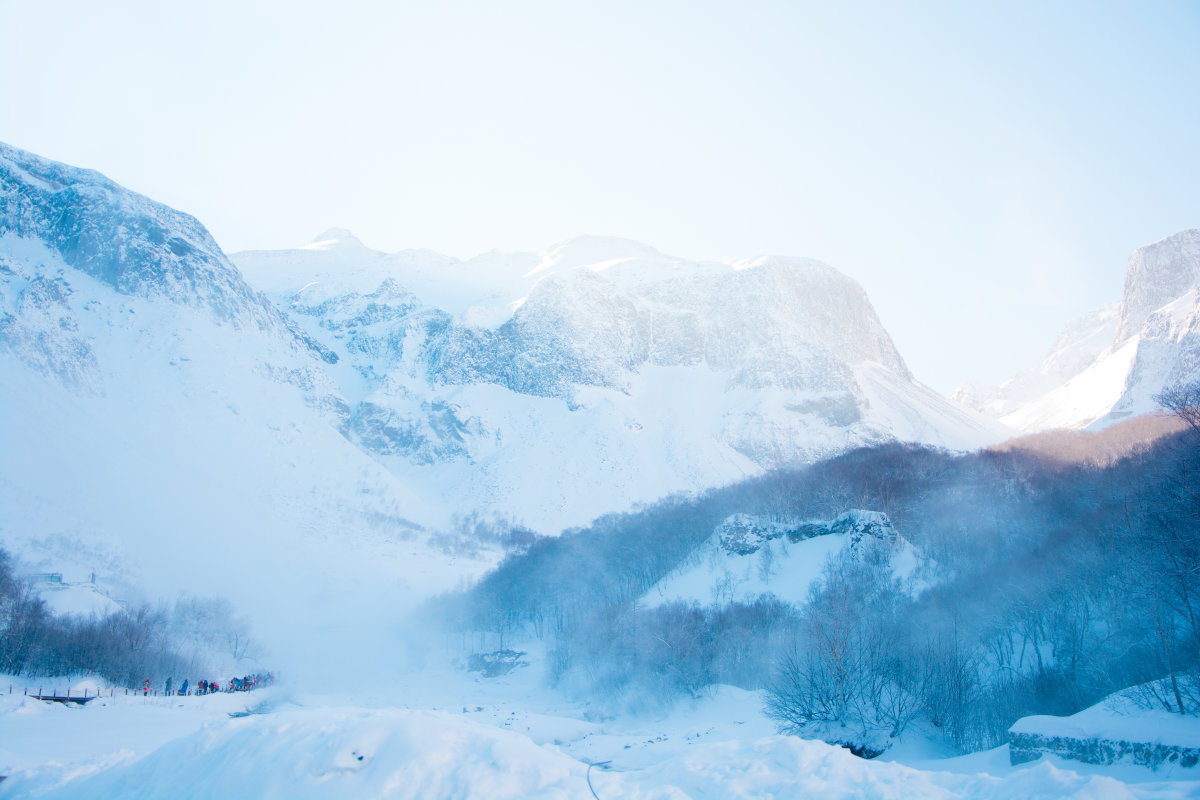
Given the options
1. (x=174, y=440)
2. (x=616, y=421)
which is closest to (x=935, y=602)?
(x=174, y=440)

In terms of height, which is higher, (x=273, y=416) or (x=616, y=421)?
(x=616, y=421)

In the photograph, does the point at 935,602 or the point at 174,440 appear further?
the point at 174,440

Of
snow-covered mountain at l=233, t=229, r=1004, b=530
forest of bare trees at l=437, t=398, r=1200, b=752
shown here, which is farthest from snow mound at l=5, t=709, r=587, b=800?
snow-covered mountain at l=233, t=229, r=1004, b=530

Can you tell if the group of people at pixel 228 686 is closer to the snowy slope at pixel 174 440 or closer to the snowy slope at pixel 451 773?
the snowy slope at pixel 174 440

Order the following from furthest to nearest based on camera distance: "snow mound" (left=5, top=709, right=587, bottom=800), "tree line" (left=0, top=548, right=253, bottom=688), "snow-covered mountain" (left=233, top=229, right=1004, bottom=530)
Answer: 1. "snow-covered mountain" (left=233, top=229, right=1004, bottom=530)
2. "tree line" (left=0, top=548, right=253, bottom=688)
3. "snow mound" (left=5, top=709, right=587, bottom=800)

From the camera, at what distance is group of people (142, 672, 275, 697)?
158ft

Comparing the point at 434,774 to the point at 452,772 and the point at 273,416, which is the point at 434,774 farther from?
the point at 273,416

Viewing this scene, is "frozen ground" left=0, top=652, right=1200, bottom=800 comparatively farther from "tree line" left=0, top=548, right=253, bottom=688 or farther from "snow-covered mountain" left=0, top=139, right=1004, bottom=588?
"snow-covered mountain" left=0, top=139, right=1004, bottom=588

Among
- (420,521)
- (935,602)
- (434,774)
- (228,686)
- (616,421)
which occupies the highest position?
(434,774)

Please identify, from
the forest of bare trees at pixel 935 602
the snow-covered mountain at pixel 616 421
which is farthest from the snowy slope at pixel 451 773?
the snow-covered mountain at pixel 616 421

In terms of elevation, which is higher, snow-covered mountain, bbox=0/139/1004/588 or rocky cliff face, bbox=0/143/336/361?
rocky cliff face, bbox=0/143/336/361

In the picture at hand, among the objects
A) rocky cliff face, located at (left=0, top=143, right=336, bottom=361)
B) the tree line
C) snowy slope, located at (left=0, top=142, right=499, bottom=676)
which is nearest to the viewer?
the tree line

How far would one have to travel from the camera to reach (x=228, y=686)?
61.3 m

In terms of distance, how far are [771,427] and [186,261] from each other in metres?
139
